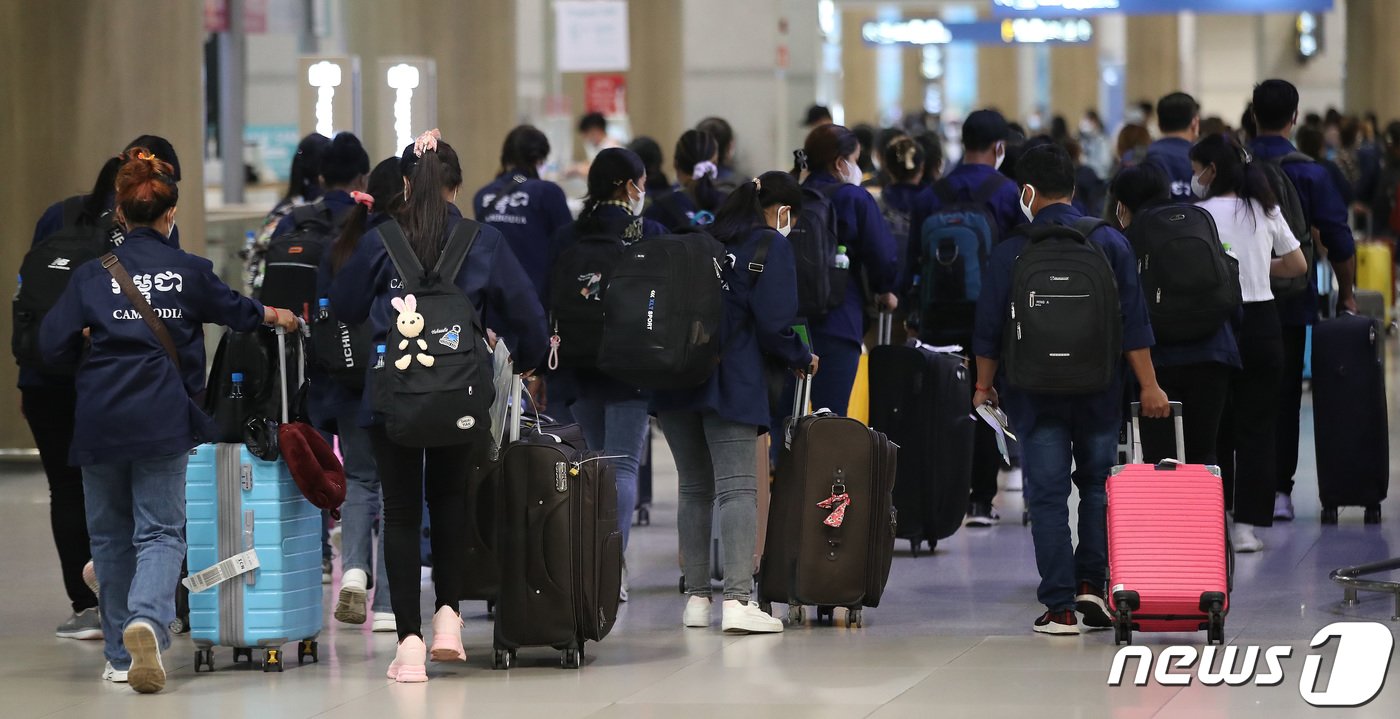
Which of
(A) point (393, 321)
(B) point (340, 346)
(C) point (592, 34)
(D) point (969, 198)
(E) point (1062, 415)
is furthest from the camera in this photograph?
(C) point (592, 34)

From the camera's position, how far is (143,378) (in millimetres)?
6359

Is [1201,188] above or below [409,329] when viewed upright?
above

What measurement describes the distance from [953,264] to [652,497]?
7.95 ft

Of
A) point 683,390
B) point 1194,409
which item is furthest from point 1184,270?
point 683,390

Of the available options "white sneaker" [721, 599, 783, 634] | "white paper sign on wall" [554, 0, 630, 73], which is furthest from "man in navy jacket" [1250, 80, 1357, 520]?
"white paper sign on wall" [554, 0, 630, 73]

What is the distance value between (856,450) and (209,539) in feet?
7.09

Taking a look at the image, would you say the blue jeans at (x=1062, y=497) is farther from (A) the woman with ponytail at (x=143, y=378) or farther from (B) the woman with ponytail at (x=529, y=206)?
(B) the woman with ponytail at (x=529, y=206)

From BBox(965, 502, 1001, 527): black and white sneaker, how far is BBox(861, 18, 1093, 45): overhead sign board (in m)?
18.4

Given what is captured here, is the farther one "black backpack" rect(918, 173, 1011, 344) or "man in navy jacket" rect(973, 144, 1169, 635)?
"black backpack" rect(918, 173, 1011, 344)

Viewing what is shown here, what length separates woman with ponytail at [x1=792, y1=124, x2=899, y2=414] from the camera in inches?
330

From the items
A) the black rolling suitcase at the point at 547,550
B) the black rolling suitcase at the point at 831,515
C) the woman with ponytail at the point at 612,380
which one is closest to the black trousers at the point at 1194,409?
the black rolling suitcase at the point at 831,515

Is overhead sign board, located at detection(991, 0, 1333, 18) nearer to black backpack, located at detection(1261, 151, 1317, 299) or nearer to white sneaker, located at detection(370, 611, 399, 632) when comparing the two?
black backpack, located at detection(1261, 151, 1317, 299)

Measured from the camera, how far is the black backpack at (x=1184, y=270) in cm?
785

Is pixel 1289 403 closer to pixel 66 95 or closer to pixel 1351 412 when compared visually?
pixel 1351 412
